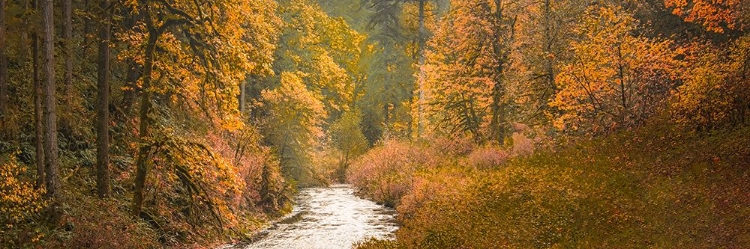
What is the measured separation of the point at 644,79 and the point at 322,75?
20.0 m

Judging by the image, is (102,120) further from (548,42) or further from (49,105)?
(548,42)

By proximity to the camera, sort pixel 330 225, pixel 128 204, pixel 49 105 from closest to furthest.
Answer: pixel 49 105
pixel 128 204
pixel 330 225

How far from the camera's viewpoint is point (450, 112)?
30.0 metres

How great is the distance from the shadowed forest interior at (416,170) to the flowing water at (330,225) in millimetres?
914

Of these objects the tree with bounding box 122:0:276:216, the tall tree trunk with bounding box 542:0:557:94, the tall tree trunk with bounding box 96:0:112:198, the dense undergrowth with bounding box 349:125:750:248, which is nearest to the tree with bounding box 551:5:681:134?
the dense undergrowth with bounding box 349:125:750:248

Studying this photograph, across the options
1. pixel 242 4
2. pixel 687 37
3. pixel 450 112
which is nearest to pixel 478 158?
pixel 450 112

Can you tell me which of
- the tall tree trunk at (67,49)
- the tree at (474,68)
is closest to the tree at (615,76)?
the tree at (474,68)

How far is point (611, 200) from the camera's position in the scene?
12656mm

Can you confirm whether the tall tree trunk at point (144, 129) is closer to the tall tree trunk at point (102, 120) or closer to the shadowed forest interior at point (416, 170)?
the shadowed forest interior at point (416, 170)

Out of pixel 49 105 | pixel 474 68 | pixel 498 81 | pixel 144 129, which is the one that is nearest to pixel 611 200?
pixel 144 129

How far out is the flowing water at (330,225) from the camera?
17094 millimetres

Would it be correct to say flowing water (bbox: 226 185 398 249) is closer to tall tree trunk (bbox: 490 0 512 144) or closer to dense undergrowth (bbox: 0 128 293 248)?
dense undergrowth (bbox: 0 128 293 248)

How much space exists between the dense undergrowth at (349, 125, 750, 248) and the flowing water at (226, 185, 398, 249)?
7.93 ft

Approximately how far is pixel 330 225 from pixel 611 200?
1046 cm
